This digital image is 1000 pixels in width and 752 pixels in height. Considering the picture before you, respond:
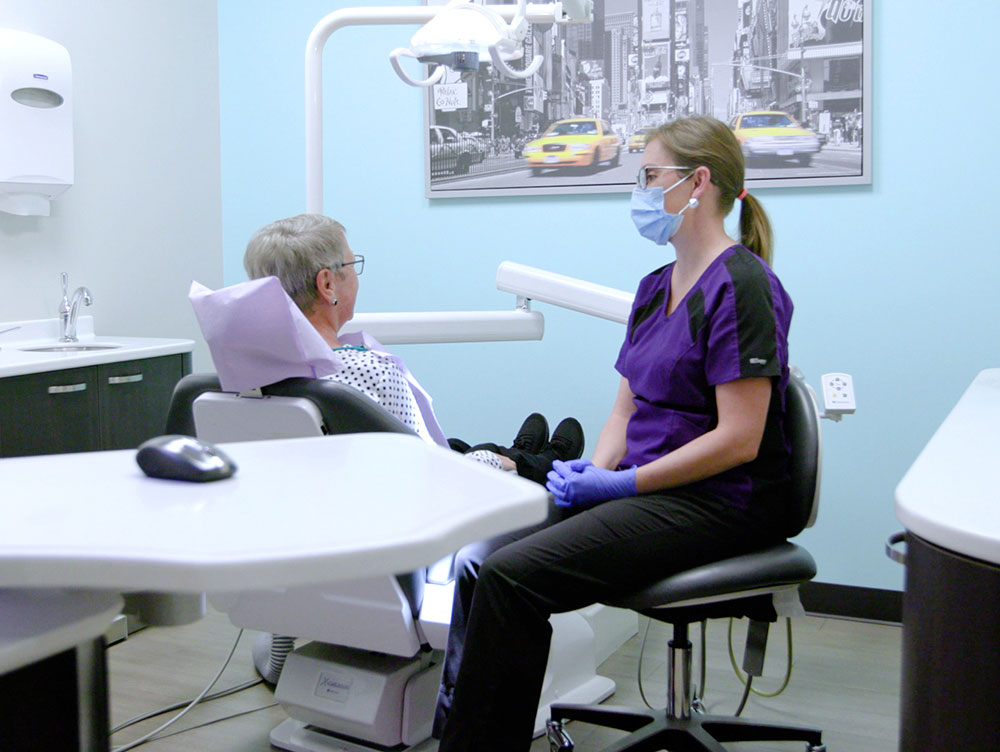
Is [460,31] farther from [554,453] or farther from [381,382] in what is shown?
[554,453]

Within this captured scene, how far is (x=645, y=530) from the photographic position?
1.69 meters

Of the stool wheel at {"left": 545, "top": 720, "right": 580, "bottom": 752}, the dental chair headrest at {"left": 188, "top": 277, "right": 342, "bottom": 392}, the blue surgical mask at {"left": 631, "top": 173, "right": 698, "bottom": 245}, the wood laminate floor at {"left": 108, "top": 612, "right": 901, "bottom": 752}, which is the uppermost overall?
the blue surgical mask at {"left": 631, "top": 173, "right": 698, "bottom": 245}

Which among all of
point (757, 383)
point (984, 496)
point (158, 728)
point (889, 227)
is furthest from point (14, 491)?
point (889, 227)

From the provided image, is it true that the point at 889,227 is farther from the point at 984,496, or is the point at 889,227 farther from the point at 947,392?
the point at 984,496

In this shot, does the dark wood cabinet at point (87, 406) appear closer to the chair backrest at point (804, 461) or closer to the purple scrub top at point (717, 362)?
the purple scrub top at point (717, 362)

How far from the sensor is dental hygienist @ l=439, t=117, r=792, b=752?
1600 mm

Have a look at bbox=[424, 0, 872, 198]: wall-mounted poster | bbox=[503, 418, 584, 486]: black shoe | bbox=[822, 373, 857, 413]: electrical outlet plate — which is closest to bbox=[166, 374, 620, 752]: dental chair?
bbox=[503, 418, 584, 486]: black shoe

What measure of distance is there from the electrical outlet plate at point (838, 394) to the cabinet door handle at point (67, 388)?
182 cm

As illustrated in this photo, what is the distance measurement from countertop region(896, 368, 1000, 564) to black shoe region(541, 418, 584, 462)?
4.58 feet

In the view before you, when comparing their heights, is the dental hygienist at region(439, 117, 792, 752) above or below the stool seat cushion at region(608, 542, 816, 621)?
above

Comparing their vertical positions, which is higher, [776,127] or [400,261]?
[776,127]

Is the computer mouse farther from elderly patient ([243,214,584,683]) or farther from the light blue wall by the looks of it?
the light blue wall

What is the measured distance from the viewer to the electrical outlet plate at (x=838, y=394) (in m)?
2.08

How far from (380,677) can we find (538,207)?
5.63ft
